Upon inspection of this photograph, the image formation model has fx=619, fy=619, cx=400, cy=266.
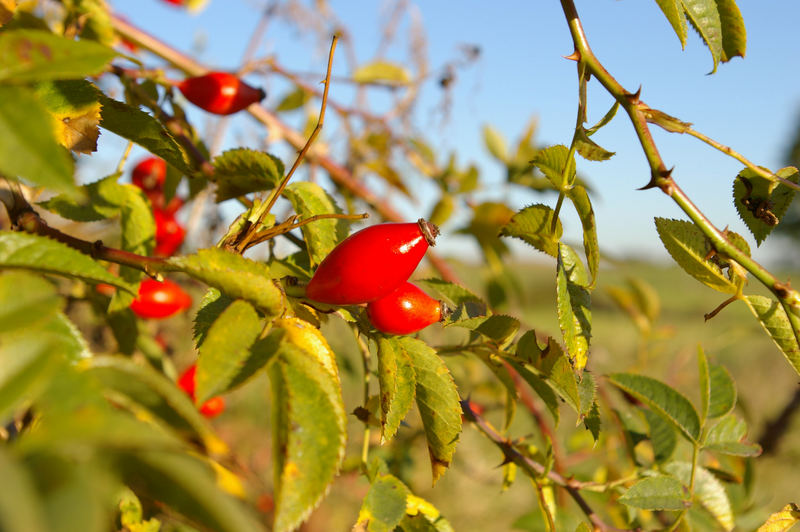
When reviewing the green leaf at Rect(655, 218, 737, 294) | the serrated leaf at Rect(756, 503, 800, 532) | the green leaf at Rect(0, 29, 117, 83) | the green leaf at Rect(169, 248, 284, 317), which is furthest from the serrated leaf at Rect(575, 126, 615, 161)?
the serrated leaf at Rect(756, 503, 800, 532)

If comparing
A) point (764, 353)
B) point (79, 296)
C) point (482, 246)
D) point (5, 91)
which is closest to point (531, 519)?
point (482, 246)

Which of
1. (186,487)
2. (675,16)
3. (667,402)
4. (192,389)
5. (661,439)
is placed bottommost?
(192,389)

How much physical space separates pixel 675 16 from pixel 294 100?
1.10m

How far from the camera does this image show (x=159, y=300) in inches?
45.9

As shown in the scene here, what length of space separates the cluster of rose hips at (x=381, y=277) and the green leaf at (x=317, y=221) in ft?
0.27

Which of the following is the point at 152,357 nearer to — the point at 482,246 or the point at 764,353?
the point at 482,246

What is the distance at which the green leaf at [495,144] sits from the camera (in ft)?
7.01

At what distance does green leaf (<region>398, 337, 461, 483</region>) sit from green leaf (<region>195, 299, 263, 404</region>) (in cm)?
23

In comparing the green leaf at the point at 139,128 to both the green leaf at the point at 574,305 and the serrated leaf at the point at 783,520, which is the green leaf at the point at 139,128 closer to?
the green leaf at the point at 574,305

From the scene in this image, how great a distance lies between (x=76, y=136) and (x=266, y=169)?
229 millimetres

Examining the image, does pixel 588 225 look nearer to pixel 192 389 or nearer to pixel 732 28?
pixel 732 28

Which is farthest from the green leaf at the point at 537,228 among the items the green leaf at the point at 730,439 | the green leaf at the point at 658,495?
the green leaf at the point at 730,439

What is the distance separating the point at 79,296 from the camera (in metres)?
1.19

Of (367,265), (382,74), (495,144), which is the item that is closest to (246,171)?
(367,265)
